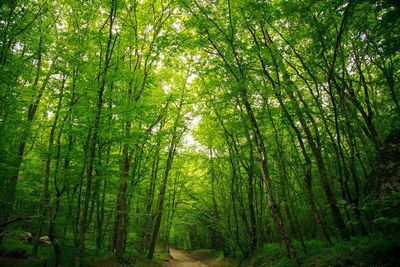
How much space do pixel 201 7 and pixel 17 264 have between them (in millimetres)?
12944

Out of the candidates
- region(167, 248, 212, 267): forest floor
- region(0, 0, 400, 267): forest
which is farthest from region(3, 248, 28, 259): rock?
region(167, 248, 212, 267): forest floor

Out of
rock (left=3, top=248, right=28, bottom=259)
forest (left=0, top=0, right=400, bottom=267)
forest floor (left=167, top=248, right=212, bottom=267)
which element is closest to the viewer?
forest (left=0, top=0, right=400, bottom=267)

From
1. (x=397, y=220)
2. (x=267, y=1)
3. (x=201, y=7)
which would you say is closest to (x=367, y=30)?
(x=267, y=1)

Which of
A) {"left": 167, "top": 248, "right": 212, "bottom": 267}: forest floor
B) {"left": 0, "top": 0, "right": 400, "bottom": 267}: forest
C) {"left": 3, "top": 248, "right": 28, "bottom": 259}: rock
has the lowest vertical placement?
{"left": 167, "top": 248, "right": 212, "bottom": 267}: forest floor

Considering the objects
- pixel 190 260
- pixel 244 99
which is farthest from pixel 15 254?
pixel 190 260

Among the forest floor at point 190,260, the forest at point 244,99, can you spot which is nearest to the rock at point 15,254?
the forest at point 244,99

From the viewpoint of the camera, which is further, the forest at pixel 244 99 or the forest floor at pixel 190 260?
the forest floor at pixel 190 260

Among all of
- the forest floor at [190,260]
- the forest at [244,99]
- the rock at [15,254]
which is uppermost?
the forest at [244,99]

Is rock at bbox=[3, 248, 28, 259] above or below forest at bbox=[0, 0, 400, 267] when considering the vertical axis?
below

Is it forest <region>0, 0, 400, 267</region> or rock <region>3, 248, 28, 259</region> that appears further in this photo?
rock <region>3, 248, 28, 259</region>

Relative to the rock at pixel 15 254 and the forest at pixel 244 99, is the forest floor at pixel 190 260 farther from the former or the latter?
the rock at pixel 15 254

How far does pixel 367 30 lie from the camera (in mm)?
8320

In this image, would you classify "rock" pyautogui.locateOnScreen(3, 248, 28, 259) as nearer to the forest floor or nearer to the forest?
the forest

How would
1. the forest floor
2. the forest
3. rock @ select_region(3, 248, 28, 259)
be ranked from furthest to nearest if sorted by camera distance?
the forest floor
rock @ select_region(3, 248, 28, 259)
the forest
